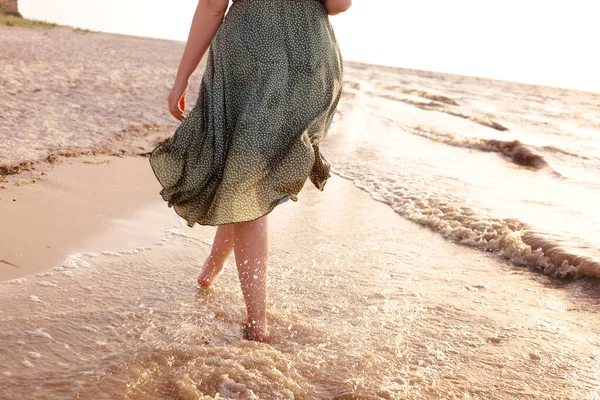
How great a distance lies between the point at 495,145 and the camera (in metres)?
10.0

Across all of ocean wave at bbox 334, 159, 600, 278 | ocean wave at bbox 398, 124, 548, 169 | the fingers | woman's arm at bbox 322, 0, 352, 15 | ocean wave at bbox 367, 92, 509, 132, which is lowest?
ocean wave at bbox 367, 92, 509, 132

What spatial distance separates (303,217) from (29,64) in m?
6.79

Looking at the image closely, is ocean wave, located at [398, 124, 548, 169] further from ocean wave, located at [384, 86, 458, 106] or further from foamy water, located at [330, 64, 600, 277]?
ocean wave, located at [384, 86, 458, 106]

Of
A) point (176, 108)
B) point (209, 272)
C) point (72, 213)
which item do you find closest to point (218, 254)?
point (209, 272)

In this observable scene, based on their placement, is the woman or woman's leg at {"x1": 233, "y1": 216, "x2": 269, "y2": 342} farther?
woman's leg at {"x1": 233, "y1": 216, "x2": 269, "y2": 342}

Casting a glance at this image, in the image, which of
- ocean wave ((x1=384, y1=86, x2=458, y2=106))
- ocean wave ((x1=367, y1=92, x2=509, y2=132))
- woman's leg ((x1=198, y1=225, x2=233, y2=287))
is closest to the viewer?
woman's leg ((x1=198, y1=225, x2=233, y2=287))

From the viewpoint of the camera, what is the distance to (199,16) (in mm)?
2207

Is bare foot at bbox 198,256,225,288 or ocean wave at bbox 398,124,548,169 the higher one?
bare foot at bbox 198,256,225,288

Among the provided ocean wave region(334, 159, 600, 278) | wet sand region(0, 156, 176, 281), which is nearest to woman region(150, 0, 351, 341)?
wet sand region(0, 156, 176, 281)

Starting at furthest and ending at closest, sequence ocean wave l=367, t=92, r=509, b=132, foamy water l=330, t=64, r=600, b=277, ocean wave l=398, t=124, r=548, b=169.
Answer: ocean wave l=367, t=92, r=509, b=132
ocean wave l=398, t=124, r=548, b=169
foamy water l=330, t=64, r=600, b=277

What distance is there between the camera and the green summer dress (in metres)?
2.11

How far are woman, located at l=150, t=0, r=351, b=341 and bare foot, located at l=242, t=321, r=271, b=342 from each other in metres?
0.24

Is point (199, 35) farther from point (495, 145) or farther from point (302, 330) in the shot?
point (495, 145)

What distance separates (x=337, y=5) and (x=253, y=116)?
1.74ft
